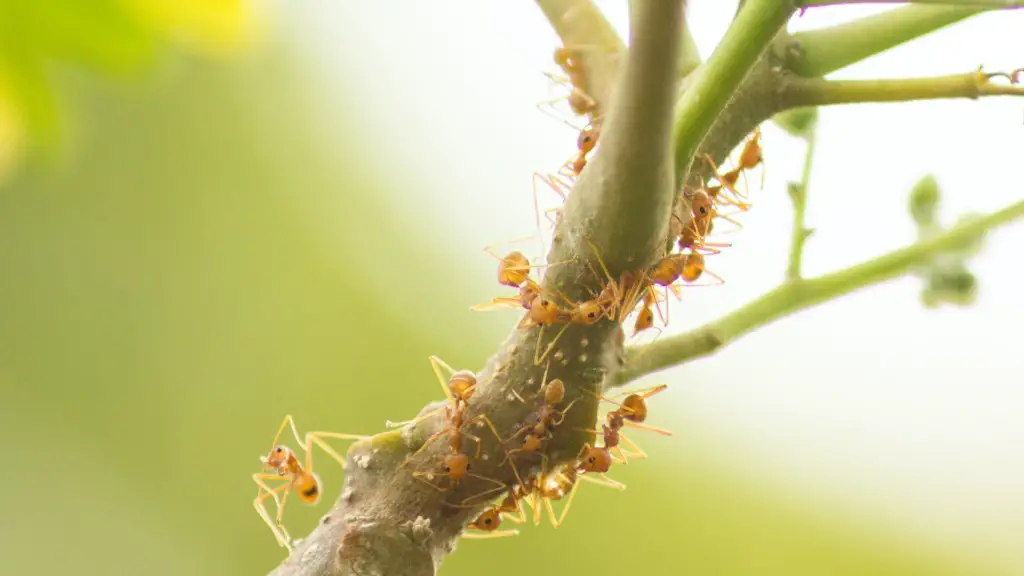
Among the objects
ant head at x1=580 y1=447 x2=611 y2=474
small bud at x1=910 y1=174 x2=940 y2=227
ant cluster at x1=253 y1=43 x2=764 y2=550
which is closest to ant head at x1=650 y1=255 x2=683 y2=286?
ant cluster at x1=253 y1=43 x2=764 y2=550

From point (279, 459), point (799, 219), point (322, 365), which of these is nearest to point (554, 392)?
point (799, 219)

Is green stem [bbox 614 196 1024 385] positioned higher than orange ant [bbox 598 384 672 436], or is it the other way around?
green stem [bbox 614 196 1024 385]

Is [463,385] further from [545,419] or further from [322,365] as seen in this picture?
[322,365]

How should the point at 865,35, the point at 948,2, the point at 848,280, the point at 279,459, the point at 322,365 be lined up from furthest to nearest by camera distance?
1. the point at 322,365
2. the point at 279,459
3. the point at 848,280
4. the point at 865,35
5. the point at 948,2

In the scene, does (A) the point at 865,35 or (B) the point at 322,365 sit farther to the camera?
(B) the point at 322,365

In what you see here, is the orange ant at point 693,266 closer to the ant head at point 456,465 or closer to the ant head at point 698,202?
the ant head at point 698,202

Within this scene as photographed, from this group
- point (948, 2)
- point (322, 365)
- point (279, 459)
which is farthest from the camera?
point (322, 365)

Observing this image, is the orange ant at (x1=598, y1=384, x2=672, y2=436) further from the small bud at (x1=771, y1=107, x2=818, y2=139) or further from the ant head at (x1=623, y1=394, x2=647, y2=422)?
the small bud at (x1=771, y1=107, x2=818, y2=139)

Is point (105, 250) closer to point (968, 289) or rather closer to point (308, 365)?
point (308, 365)

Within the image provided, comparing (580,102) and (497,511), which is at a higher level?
(580,102)
